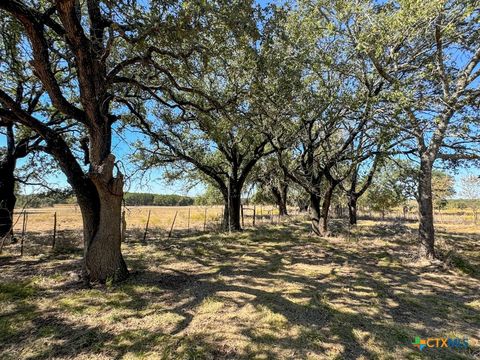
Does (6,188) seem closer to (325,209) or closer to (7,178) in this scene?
(7,178)

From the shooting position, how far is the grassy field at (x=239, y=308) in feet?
10.3

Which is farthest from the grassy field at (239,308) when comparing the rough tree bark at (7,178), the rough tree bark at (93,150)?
the rough tree bark at (7,178)

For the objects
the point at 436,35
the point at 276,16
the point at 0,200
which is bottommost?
the point at 0,200

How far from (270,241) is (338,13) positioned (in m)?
8.29

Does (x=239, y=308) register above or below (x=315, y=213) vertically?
below

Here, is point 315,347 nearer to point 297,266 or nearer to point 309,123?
point 297,266

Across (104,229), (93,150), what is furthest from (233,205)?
(93,150)

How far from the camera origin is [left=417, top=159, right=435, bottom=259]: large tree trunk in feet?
23.9

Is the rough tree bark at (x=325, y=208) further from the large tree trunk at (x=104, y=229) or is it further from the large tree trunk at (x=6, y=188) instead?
the large tree trunk at (x=6, y=188)

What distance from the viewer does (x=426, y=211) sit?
738 cm

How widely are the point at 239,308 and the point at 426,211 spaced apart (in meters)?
6.46

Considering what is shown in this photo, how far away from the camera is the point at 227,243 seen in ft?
32.9

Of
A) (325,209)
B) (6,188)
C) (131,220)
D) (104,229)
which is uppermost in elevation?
(6,188)

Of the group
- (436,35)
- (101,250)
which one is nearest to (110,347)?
(101,250)
